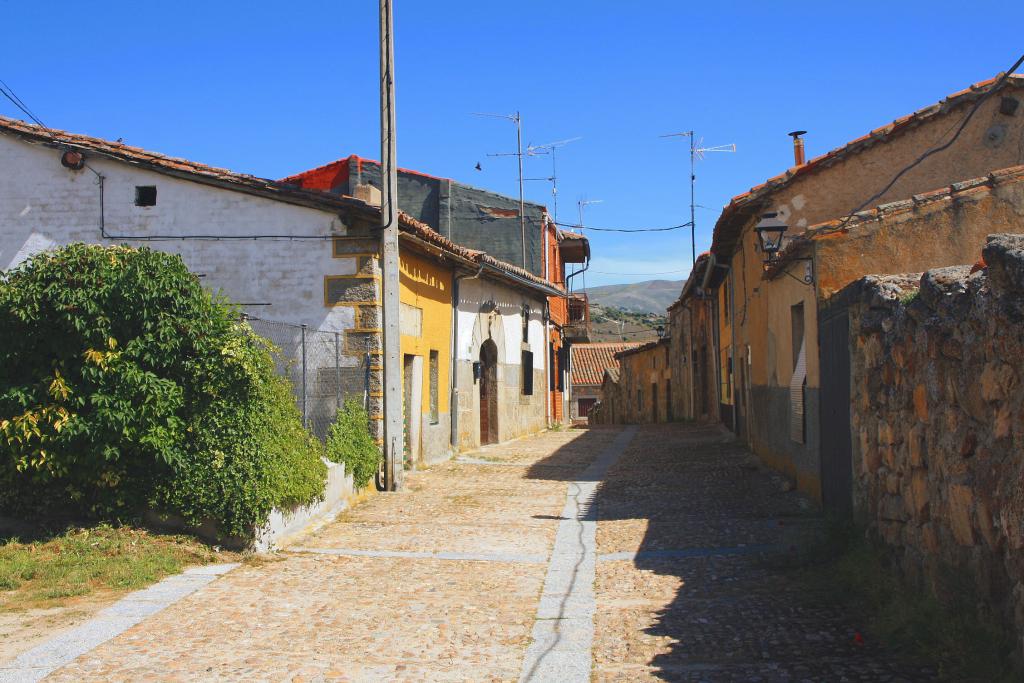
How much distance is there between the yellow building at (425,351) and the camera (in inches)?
569

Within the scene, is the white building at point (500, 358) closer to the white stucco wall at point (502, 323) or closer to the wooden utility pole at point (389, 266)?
the white stucco wall at point (502, 323)

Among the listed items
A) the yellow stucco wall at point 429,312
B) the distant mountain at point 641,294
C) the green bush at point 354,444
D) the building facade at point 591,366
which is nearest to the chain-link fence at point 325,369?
the green bush at point 354,444

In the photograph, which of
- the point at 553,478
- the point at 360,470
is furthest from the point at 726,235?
the point at 360,470

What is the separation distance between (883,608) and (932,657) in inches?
37.1

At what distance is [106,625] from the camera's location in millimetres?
6000

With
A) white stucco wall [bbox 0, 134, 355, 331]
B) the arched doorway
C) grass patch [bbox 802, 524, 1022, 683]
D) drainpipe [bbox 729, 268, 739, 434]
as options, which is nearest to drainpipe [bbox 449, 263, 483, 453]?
the arched doorway

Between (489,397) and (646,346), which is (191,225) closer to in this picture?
(489,397)

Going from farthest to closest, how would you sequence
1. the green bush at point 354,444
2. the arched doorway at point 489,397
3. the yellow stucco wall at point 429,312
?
the arched doorway at point 489,397, the yellow stucco wall at point 429,312, the green bush at point 354,444

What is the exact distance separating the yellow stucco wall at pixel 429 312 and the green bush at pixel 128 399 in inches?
224

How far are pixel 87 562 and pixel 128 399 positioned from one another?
1451 millimetres

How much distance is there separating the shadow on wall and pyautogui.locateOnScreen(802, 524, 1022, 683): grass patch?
140 mm

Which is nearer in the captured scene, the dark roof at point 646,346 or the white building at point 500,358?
the white building at point 500,358

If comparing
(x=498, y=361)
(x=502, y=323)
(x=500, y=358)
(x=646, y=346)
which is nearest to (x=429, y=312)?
(x=498, y=361)

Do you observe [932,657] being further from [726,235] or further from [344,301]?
[726,235]
